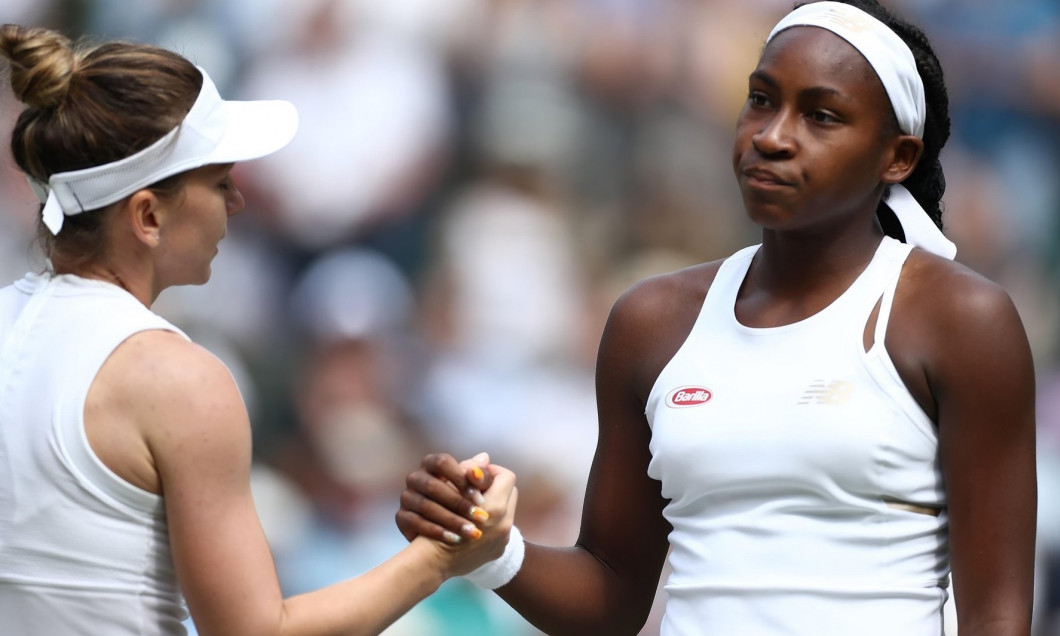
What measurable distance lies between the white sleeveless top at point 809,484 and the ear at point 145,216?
34.6 inches

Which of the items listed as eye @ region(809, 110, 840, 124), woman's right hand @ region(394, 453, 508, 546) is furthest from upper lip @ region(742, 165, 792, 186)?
woman's right hand @ region(394, 453, 508, 546)

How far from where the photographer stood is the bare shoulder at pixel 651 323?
8.06ft

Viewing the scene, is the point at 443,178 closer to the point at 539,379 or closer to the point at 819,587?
the point at 539,379

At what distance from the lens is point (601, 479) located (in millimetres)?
2594

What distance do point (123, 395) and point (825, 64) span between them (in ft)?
3.93

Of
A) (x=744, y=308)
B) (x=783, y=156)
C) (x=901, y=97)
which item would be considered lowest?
(x=744, y=308)

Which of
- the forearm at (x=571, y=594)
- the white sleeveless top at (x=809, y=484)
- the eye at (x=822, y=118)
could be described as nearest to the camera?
the white sleeveless top at (x=809, y=484)

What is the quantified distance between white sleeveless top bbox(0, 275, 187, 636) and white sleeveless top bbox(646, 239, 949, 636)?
33.5 inches

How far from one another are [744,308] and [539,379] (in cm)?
285

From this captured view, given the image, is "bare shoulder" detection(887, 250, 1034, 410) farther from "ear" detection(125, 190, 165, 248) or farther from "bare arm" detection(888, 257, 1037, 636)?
"ear" detection(125, 190, 165, 248)

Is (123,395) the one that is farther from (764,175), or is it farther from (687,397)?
(764,175)

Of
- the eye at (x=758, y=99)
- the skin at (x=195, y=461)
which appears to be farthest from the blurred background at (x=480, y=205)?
the skin at (x=195, y=461)

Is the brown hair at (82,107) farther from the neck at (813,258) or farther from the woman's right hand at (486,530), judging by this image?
the neck at (813,258)

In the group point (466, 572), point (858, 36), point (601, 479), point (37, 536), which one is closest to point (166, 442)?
point (37, 536)
